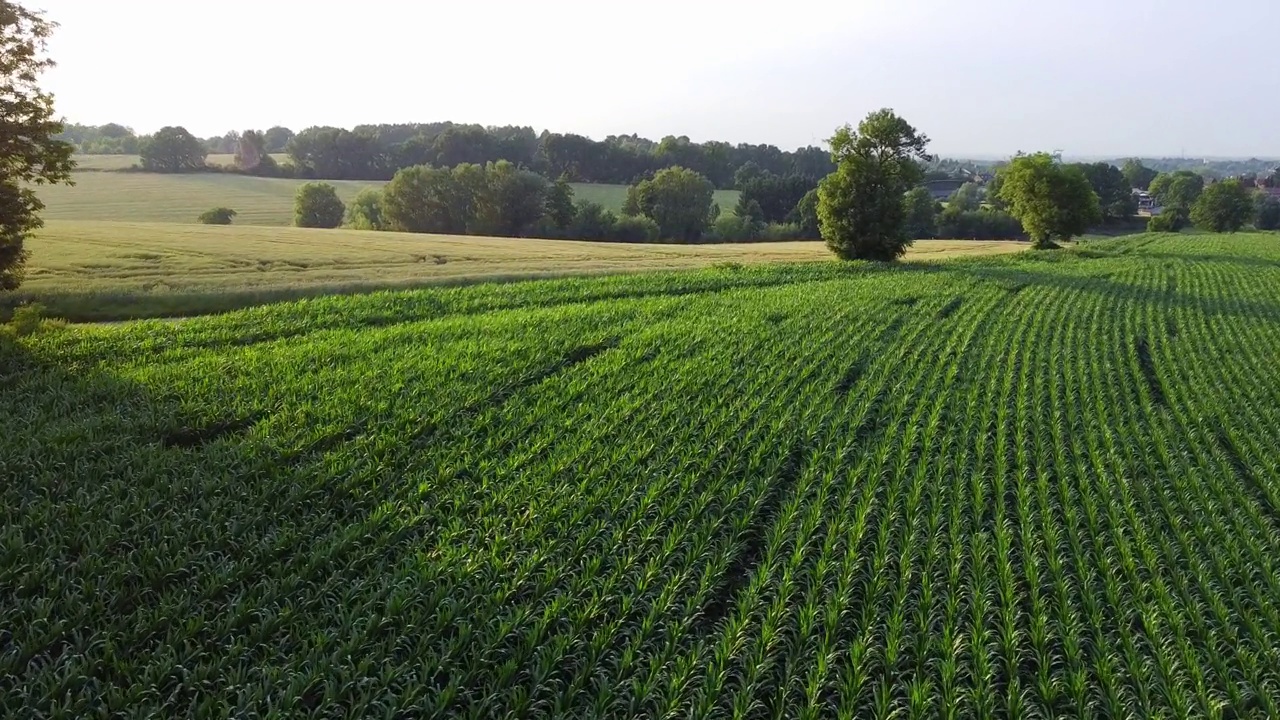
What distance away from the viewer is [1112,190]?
332 feet

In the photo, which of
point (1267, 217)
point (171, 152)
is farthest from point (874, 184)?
point (1267, 217)

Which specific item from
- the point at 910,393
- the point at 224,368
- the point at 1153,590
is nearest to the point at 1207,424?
the point at 910,393

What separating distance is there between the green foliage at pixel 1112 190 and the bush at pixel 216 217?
334 feet

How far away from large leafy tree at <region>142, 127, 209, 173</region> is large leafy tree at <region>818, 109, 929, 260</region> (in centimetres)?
8789

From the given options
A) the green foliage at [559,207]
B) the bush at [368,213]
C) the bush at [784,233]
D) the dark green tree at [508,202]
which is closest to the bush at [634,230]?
the green foliage at [559,207]

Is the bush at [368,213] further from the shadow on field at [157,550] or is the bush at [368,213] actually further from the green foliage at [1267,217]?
the green foliage at [1267,217]

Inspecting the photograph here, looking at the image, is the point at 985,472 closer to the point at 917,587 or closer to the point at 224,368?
the point at 917,587

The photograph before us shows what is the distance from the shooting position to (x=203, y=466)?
30.9ft

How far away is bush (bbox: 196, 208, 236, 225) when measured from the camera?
2409 inches

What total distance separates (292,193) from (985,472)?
89385 millimetres

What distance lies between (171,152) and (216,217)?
130ft

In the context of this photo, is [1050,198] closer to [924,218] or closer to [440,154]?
[924,218]

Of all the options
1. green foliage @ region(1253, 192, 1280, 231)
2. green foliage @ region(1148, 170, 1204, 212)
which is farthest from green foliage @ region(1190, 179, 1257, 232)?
green foliage @ region(1253, 192, 1280, 231)

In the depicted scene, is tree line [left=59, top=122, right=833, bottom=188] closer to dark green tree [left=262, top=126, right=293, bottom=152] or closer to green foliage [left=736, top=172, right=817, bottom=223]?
green foliage [left=736, top=172, right=817, bottom=223]
